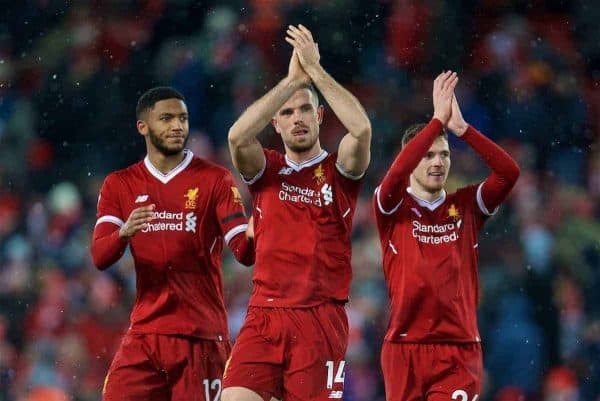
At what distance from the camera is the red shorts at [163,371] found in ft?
19.0

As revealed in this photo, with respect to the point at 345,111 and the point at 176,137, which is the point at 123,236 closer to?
the point at 176,137

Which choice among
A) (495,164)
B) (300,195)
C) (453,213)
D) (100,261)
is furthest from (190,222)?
(495,164)

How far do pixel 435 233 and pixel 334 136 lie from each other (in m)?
4.67

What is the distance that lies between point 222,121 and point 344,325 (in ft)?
18.1

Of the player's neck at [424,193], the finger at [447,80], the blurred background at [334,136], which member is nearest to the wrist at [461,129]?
the finger at [447,80]

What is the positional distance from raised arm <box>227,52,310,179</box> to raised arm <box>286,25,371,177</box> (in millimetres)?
55

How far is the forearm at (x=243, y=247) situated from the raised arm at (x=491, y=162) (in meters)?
1.31

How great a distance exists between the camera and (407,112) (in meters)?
10.8

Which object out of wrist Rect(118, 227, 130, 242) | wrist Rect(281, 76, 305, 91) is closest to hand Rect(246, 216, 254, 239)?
wrist Rect(118, 227, 130, 242)

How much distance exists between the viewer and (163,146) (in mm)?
6160

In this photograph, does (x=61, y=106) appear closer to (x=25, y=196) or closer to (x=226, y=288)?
(x=25, y=196)

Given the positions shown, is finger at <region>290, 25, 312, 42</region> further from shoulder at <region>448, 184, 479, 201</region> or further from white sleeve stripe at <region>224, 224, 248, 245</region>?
shoulder at <region>448, 184, 479, 201</region>

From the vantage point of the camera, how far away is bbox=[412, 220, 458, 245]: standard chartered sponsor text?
623 cm

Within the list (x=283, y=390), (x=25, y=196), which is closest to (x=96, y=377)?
(x=25, y=196)
